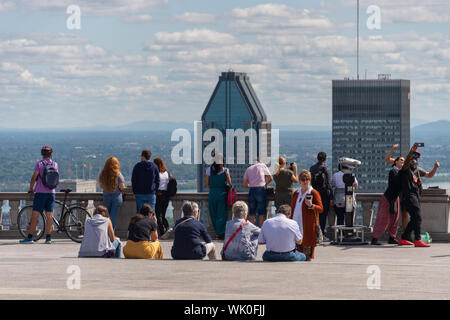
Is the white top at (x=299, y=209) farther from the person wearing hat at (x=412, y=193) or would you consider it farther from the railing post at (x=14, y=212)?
the railing post at (x=14, y=212)

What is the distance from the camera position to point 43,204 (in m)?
18.4

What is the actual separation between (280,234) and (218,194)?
507cm

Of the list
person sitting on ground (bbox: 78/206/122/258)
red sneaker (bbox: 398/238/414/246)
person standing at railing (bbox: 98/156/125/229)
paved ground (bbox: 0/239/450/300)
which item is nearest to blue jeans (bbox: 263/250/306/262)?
paved ground (bbox: 0/239/450/300)

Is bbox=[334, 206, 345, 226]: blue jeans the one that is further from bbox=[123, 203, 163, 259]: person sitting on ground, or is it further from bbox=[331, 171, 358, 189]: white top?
bbox=[123, 203, 163, 259]: person sitting on ground

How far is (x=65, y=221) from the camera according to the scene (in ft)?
62.7

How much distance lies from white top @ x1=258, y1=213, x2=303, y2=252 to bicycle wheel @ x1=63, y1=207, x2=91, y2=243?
578 centimetres

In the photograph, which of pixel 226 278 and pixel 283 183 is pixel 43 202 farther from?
pixel 226 278

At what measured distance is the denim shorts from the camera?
18359 mm

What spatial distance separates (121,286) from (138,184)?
695 centimetres

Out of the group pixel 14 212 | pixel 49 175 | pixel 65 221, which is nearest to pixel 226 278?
pixel 49 175

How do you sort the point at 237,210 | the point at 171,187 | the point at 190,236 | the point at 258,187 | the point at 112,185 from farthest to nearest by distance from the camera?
the point at 171,187, the point at 258,187, the point at 112,185, the point at 190,236, the point at 237,210

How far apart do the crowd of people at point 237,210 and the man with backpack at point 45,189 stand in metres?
0.02

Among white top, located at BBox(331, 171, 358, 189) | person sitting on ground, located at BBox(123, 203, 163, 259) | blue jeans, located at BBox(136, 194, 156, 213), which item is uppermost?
white top, located at BBox(331, 171, 358, 189)

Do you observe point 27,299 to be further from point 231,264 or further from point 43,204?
point 43,204
